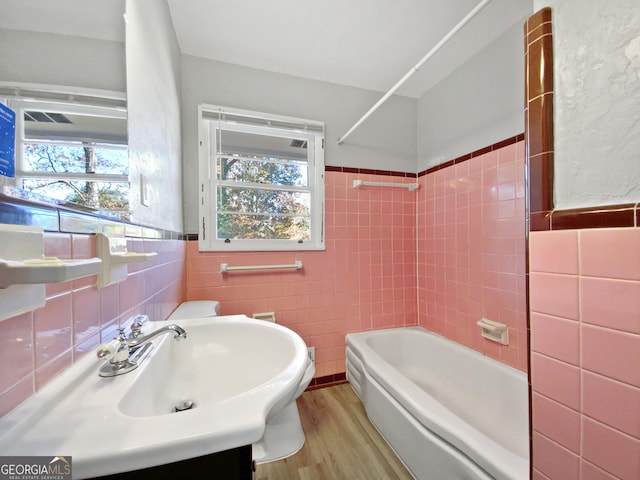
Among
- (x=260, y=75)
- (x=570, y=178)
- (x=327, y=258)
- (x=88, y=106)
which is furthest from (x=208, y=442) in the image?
(x=260, y=75)

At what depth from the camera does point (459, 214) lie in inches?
67.7

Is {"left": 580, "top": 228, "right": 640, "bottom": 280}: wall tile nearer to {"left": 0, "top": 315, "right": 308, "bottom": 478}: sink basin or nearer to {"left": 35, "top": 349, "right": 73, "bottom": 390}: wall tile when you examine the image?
{"left": 0, "top": 315, "right": 308, "bottom": 478}: sink basin

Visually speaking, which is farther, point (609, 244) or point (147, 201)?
point (147, 201)

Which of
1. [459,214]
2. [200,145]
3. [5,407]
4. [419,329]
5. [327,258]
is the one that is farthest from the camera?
[419,329]

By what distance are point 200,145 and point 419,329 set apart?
2181mm

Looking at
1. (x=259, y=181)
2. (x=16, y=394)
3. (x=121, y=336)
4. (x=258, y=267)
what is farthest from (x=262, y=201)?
(x=16, y=394)

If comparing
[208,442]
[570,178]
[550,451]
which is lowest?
[550,451]

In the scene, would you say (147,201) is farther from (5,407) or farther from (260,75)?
(260,75)

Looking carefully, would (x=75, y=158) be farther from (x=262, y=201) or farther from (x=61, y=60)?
(x=262, y=201)

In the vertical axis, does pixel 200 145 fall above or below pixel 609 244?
above

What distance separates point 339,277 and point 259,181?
0.96 m

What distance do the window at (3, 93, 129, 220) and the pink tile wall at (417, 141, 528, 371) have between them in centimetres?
184

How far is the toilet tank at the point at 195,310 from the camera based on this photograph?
4.02 ft

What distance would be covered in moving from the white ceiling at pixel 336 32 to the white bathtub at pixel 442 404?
2004mm
